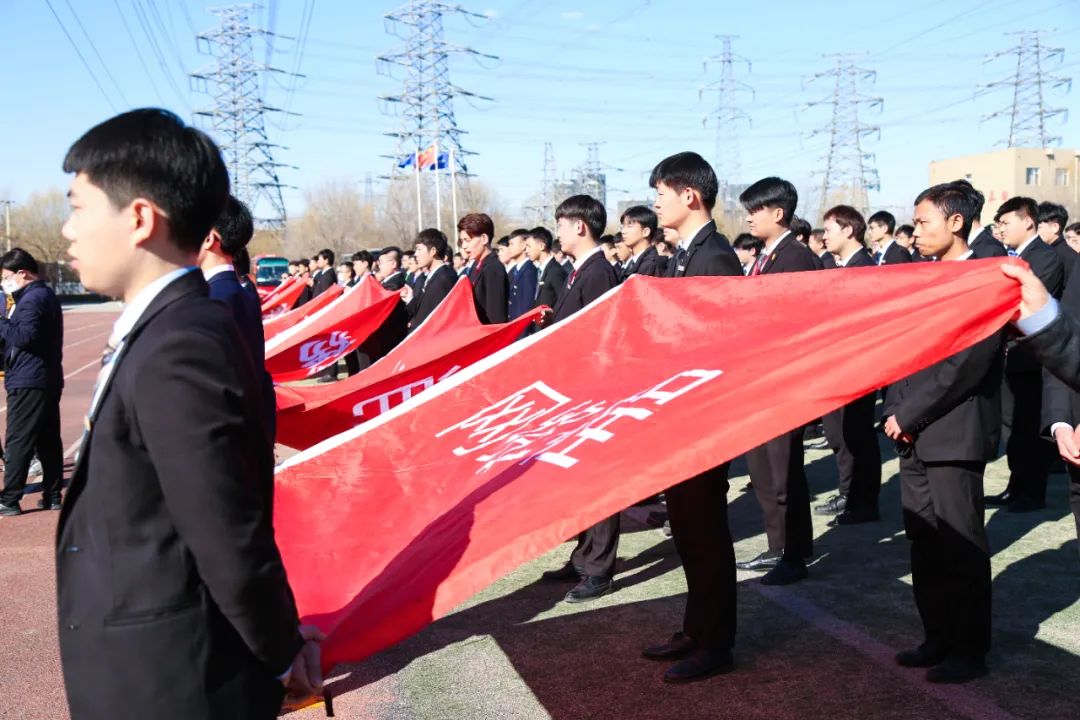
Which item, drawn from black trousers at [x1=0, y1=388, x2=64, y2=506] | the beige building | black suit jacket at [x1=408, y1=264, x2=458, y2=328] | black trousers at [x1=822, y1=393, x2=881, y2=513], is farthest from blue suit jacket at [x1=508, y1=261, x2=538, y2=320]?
the beige building

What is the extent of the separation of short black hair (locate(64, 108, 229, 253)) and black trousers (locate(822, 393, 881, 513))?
18.9 feet

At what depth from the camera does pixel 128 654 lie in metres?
1.81

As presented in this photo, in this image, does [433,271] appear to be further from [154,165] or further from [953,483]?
[154,165]

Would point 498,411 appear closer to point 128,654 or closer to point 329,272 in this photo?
point 128,654

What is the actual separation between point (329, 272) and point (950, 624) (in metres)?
15.3

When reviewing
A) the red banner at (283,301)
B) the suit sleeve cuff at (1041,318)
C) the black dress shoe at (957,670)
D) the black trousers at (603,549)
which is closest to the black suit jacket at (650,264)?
the black trousers at (603,549)

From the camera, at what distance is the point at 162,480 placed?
1757mm

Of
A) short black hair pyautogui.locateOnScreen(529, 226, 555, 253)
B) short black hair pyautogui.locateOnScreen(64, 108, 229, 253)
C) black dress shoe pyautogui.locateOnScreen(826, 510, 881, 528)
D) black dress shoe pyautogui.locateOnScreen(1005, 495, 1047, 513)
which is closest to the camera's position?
short black hair pyautogui.locateOnScreen(64, 108, 229, 253)

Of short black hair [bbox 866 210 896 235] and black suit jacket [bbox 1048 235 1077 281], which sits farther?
short black hair [bbox 866 210 896 235]

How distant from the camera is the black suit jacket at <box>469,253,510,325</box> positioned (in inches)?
386

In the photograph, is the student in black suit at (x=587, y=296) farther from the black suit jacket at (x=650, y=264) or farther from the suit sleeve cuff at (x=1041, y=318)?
the suit sleeve cuff at (x=1041, y=318)

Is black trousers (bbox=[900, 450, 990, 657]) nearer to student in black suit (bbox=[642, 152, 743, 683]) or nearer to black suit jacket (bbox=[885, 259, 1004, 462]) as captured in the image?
black suit jacket (bbox=[885, 259, 1004, 462])

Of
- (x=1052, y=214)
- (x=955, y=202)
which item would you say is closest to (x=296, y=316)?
(x=1052, y=214)

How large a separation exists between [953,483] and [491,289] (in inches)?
247
